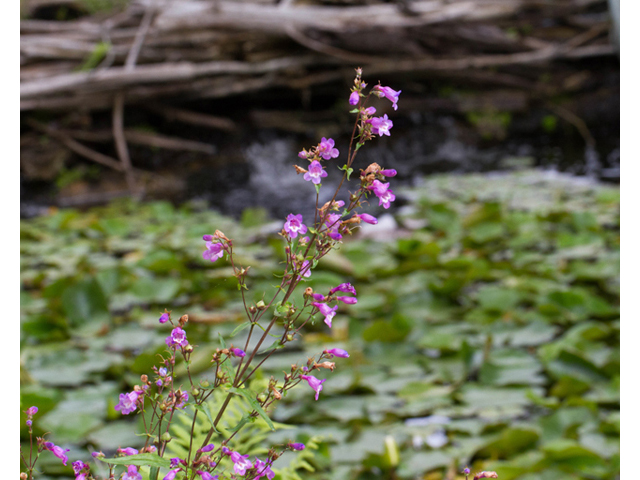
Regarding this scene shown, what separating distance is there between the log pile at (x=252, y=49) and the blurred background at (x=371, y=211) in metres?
0.02

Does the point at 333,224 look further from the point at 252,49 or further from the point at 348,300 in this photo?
the point at 252,49

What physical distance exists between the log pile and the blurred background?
0.02m

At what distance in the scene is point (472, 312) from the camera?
74.9 inches

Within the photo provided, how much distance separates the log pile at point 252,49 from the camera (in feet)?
13.6

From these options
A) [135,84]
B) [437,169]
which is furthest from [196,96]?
[437,169]

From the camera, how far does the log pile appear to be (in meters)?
4.14

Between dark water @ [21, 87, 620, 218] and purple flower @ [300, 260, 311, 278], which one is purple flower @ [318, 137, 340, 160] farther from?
dark water @ [21, 87, 620, 218]

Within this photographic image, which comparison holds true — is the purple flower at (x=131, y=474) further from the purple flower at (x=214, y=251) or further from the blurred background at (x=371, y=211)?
the blurred background at (x=371, y=211)

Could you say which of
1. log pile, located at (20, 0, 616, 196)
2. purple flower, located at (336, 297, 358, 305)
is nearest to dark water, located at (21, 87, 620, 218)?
log pile, located at (20, 0, 616, 196)

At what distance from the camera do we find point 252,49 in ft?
15.0

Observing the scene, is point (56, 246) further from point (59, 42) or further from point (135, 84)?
point (59, 42)

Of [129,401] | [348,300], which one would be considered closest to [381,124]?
[348,300]

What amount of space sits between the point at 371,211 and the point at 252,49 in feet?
6.50

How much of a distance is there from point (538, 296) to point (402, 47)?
10.5 feet
